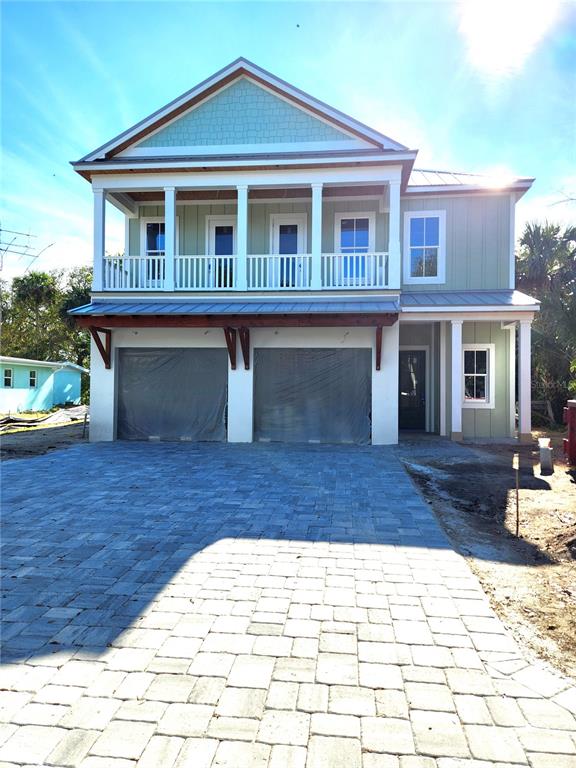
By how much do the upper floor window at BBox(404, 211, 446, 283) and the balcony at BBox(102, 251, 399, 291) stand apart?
1.40 metres

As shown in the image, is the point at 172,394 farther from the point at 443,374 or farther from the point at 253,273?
the point at 443,374

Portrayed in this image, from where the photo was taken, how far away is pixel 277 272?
11.7 metres

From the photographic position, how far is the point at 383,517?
17.3ft

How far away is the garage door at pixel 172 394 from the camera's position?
37.8ft

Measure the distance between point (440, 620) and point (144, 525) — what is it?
10.6 feet

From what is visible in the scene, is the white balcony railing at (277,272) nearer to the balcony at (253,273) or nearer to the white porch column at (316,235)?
the balcony at (253,273)

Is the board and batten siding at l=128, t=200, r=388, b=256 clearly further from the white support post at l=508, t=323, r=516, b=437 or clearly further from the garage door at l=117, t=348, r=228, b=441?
the white support post at l=508, t=323, r=516, b=437

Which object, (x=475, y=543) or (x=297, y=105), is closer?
(x=475, y=543)

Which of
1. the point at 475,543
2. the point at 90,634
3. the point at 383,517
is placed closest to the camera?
the point at 90,634

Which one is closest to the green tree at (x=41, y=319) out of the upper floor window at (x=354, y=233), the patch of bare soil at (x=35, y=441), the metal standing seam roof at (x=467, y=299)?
the patch of bare soil at (x=35, y=441)

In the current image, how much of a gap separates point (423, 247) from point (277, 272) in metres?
4.57

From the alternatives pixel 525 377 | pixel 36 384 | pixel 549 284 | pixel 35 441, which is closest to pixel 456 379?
pixel 525 377

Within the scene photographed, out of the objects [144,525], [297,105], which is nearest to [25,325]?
[297,105]

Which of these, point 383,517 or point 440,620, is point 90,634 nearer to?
point 440,620
